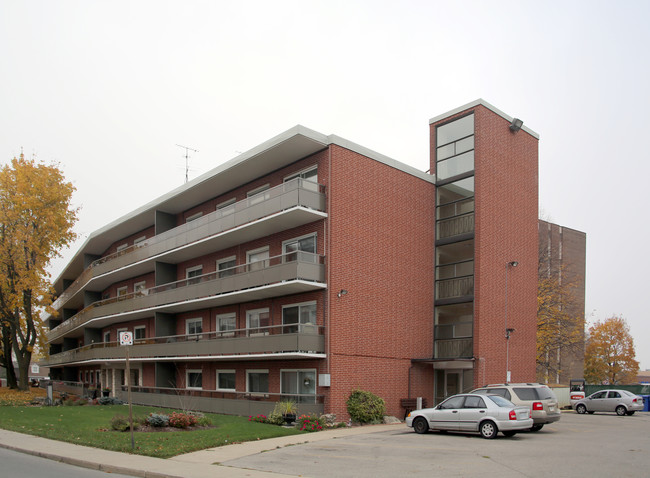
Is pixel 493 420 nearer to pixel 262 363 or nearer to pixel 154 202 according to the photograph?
pixel 262 363

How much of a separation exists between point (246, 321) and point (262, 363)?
288cm

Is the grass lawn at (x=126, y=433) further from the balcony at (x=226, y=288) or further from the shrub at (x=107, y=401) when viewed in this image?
the shrub at (x=107, y=401)

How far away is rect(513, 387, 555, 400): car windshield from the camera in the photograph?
20.9m

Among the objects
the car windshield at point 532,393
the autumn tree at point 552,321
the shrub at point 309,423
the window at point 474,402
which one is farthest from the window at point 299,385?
the autumn tree at point 552,321

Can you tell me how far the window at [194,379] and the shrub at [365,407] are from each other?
445 inches

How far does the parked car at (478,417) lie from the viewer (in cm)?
1894

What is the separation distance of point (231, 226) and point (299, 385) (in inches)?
335

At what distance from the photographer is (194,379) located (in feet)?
111

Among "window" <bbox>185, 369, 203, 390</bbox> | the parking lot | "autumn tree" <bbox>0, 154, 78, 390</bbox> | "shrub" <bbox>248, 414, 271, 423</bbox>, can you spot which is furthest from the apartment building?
"autumn tree" <bbox>0, 154, 78, 390</bbox>

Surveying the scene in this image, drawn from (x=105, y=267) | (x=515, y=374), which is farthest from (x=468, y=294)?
(x=105, y=267)

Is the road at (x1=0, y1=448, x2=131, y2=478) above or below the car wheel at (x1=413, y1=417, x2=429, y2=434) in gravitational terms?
above

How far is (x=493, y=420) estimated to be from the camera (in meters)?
19.0

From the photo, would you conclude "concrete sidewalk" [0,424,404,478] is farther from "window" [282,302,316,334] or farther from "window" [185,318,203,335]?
"window" [185,318,203,335]

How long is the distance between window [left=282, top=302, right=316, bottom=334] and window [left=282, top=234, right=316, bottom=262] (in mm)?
2106
